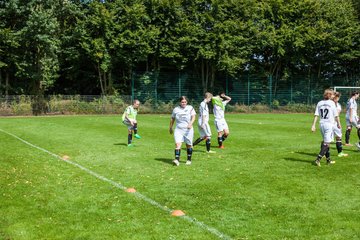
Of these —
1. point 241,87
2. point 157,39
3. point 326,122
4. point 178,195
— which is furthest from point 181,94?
point 178,195

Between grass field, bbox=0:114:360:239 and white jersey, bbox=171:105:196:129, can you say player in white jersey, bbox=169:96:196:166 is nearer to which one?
white jersey, bbox=171:105:196:129

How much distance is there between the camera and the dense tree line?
4344 cm

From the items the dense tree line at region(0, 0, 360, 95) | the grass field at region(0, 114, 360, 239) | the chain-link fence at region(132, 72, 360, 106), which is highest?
the dense tree line at region(0, 0, 360, 95)

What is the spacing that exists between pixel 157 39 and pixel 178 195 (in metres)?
38.1

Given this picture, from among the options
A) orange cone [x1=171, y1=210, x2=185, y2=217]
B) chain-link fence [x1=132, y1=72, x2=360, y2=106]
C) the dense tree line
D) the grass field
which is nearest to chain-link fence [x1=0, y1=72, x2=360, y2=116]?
chain-link fence [x1=132, y1=72, x2=360, y2=106]

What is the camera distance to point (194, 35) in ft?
149

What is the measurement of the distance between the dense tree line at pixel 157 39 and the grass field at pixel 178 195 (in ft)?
101

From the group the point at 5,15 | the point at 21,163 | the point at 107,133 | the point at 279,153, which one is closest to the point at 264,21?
the point at 5,15

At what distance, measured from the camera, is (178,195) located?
838 cm

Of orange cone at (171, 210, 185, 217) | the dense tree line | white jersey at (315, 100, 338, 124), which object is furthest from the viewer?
the dense tree line

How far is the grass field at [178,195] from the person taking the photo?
6.36m

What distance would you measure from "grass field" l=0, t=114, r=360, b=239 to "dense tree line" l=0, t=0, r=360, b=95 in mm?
30737

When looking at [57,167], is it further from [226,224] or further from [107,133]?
[107,133]

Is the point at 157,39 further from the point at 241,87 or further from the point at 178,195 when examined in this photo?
the point at 178,195
